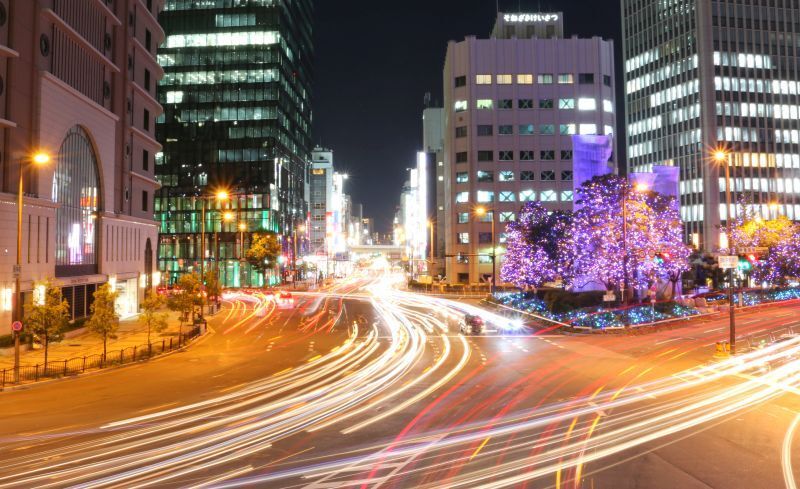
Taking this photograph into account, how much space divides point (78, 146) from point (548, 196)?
7650 centimetres

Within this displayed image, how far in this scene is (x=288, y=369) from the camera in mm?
26734

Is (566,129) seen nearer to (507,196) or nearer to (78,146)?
(507,196)

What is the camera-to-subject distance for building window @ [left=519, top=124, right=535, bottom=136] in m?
102

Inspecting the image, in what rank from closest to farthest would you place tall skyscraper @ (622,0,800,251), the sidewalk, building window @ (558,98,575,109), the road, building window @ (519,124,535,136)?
the road < the sidewalk < building window @ (519,124,535,136) < building window @ (558,98,575,109) < tall skyscraper @ (622,0,800,251)

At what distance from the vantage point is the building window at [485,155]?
339 feet

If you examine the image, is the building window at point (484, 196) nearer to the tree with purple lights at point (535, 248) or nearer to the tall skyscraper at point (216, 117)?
the tree with purple lights at point (535, 248)

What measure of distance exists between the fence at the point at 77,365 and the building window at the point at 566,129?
83.6 m

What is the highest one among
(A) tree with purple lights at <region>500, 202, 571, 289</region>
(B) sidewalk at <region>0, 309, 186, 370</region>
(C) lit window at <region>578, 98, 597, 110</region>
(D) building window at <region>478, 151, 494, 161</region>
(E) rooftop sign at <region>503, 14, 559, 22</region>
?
(E) rooftop sign at <region>503, 14, 559, 22</region>

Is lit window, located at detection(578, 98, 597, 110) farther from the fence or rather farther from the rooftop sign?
the fence

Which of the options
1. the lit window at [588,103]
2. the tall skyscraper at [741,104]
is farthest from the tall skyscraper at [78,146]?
the tall skyscraper at [741,104]

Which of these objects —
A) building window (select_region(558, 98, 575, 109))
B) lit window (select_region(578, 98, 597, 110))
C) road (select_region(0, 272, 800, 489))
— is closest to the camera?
road (select_region(0, 272, 800, 489))

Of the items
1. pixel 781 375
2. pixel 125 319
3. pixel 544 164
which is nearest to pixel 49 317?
pixel 125 319

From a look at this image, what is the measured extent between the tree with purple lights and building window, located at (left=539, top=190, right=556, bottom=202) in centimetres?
3613

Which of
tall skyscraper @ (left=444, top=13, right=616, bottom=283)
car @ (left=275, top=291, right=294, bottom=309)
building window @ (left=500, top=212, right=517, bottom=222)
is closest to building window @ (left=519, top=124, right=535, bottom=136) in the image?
tall skyscraper @ (left=444, top=13, right=616, bottom=283)
